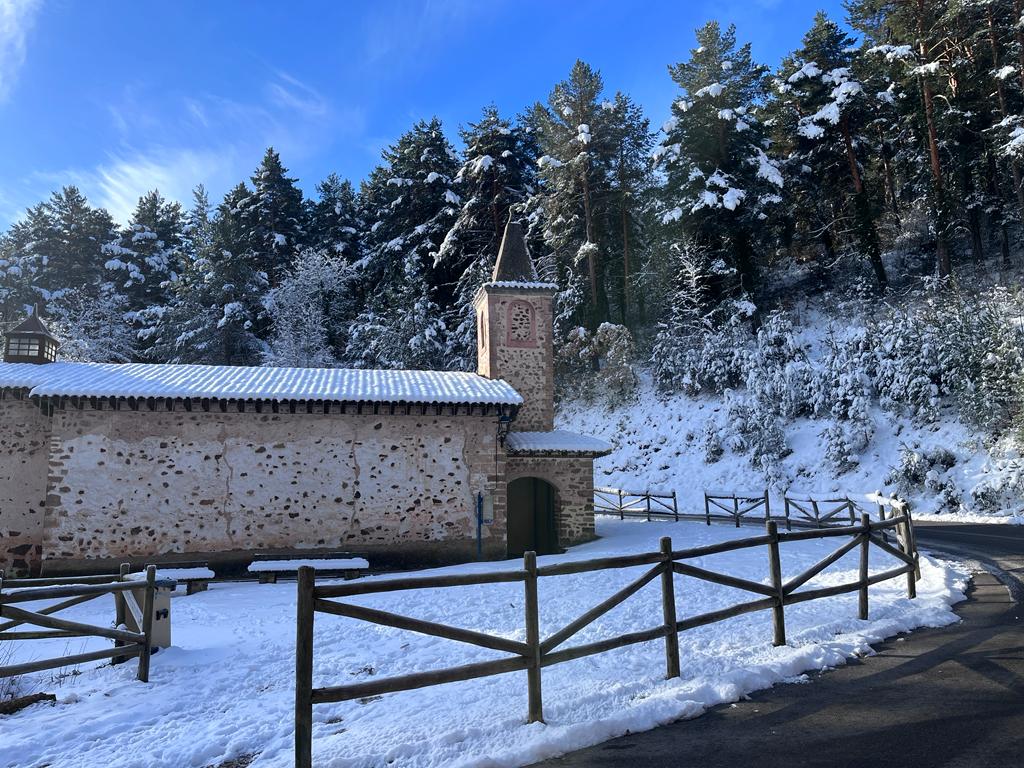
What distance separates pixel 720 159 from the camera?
30.0 meters

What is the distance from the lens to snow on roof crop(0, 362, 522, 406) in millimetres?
12992

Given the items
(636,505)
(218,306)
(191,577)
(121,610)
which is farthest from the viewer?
(218,306)

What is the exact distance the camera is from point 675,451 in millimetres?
26453

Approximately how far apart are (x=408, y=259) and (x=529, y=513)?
67.3 ft

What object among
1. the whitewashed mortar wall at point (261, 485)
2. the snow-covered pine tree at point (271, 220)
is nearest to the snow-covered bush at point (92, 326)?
the snow-covered pine tree at point (271, 220)

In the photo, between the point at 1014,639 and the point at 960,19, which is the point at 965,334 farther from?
the point at 1014,639

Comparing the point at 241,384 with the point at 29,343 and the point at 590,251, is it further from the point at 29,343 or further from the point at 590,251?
the point at 590,251

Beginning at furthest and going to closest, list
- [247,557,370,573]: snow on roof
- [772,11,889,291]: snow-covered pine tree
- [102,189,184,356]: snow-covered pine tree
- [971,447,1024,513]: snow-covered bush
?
[102,189,184,356]: snow-covered pine tree
[772,11,889,291]: snow-covered pine tree
[971,447,1024,513]: snow-covered bush
[247,557,370,573]: snow on roof

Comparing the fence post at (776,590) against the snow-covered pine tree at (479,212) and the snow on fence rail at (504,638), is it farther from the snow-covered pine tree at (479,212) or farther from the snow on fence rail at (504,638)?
the snow-covered pine tree at (479,212)

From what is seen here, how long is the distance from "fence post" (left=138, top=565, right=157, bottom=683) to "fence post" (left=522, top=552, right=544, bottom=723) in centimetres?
373

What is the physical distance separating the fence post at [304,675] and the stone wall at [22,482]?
1264cm

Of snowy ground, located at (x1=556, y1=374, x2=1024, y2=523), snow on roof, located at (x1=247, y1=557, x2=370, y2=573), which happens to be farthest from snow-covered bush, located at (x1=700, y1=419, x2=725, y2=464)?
snow on roof, located at (x1=247, y1=557, x2=370, y2=573)

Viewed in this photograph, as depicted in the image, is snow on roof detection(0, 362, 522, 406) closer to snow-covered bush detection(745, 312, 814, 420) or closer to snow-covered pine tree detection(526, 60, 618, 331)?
snow-covered bush detection(745, 312, 814, 420)

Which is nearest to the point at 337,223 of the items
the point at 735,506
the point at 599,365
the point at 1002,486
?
the point at 599,365
